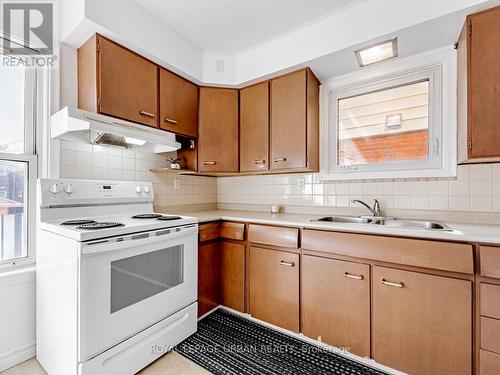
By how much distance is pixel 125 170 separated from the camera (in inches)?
82.9

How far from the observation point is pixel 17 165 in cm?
161

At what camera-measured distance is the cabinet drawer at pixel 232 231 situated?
2.00m

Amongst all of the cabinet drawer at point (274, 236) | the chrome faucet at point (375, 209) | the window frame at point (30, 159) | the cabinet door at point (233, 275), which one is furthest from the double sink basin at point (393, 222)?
the window frame at point (30, 159)

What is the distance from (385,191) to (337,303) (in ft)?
3.24

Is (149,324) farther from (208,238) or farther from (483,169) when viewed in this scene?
(483,169)

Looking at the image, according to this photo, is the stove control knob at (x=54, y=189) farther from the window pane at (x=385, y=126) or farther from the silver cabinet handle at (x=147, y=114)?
the window pane at (x=385, y=126)

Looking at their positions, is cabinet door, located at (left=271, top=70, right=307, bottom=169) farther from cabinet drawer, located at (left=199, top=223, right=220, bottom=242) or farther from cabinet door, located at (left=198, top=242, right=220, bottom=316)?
cabinet door, located at (left=198, top=242, right=220, bottom=316)

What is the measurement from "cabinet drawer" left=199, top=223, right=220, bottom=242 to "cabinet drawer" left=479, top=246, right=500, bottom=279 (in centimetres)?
168

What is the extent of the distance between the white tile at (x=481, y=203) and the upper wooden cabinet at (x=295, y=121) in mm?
1109

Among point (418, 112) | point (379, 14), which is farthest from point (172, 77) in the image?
point (418, 112)

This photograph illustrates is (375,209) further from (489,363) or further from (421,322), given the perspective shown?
(489,363)

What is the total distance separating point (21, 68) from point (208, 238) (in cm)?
175

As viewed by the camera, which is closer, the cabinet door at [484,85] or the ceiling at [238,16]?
the cabinet door at [484,85]

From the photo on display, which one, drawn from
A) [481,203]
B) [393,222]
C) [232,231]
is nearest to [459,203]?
[481,203]
